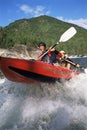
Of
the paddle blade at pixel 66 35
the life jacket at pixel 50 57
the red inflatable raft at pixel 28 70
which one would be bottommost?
the red inflatable raft at pixel 28 70

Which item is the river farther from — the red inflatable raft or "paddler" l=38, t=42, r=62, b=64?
"paddler" l=38, t=42, r=62, b=64

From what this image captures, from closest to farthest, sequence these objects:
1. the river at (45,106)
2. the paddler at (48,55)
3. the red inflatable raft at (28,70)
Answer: the river at (45,106), the red inflatable raft at (28,70), the paddler at (48,55)

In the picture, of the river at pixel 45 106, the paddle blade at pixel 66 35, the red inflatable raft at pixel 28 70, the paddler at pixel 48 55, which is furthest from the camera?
the paddle blade at pixel 66 35

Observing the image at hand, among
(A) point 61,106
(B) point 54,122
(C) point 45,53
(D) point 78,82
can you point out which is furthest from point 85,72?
(B) point 54,122

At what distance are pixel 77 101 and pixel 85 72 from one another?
248 cm

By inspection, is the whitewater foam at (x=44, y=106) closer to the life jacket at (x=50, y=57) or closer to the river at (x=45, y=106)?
the river at (x=45, y=106)

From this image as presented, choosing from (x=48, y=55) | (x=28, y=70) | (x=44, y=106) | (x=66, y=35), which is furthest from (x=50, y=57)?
(x=44, y=106)

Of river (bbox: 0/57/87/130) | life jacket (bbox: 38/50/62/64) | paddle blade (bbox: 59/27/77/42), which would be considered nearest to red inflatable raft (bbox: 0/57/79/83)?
river (bbox: 0/57/87/130)

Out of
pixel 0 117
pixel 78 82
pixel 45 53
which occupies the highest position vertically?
pixel 45 53

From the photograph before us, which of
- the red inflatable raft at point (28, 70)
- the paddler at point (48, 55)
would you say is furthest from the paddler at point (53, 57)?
the red inflatable raft at point (28, 70)

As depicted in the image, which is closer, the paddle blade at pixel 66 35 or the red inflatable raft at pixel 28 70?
the red inflatable raft at pixel 28 70

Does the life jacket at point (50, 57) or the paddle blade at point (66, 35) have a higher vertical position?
the paddle blade at point (66, 35)

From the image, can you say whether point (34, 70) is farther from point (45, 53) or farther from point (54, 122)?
point (54, 122)

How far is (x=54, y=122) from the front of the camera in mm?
9328
